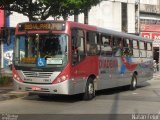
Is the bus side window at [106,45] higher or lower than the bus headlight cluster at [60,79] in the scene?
higher

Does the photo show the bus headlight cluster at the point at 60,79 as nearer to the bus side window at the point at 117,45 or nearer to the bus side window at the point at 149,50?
the bus side window at the point at 117,45

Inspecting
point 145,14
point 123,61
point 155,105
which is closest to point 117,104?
point 155,105

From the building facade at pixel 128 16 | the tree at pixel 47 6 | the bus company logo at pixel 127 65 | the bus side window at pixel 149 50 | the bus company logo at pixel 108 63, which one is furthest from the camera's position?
the building facade at pixel 128 16

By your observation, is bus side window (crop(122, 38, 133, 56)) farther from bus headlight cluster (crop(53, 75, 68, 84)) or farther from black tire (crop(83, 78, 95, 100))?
bus headlight cluster (crop(53, 75, 68, 84))

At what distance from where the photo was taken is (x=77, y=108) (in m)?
14.6

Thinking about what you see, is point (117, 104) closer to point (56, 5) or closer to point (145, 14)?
point (56, 5)

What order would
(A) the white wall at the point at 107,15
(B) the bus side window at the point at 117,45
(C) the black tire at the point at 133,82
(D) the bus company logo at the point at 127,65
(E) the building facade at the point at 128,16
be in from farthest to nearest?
(E) the building facade at the point at 128,16 → (A) the white wall at the point at 107,15 → (C) the black tire at the point at 133,82 → (D) the bus company logo at the point at 127,65 → (B) the bus side window at the point at 117,45

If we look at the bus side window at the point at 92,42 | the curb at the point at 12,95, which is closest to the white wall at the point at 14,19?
the curb at the point at 12,95

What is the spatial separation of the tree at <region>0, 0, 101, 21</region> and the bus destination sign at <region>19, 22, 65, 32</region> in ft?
14.0

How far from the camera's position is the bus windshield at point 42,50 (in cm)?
1577

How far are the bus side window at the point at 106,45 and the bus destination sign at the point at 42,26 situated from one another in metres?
3.17

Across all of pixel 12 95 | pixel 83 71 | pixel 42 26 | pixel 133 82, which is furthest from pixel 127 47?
pixel 12 95

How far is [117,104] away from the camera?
15969 millimetres

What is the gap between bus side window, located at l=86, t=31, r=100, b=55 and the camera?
17391mm
